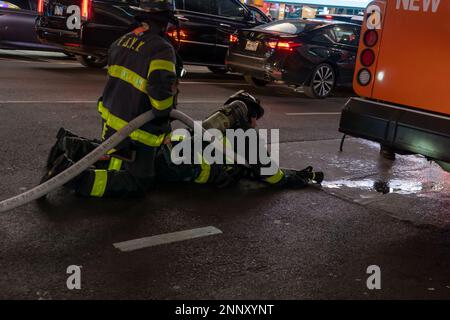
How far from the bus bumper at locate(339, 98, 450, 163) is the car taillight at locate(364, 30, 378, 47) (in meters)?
0.49

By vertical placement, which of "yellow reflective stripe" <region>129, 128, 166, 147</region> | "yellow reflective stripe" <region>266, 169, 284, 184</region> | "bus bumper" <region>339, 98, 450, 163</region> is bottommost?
"yellow reflective stripe" <region>266, 169, 284, 184</region>

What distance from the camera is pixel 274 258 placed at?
3686 millimetres

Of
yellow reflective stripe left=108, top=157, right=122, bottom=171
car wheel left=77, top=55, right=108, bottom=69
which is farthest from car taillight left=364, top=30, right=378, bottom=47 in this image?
car wheel left=77, top=55, right=108, bottom=69

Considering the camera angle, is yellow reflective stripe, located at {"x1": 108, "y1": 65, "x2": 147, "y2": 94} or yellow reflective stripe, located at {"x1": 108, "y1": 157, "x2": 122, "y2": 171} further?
yellow reflective stripe, located at {"x1": 108, "y1": 157, "x2": 122, "y2": 171}

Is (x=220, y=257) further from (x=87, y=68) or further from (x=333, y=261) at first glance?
(x=87, y=68)

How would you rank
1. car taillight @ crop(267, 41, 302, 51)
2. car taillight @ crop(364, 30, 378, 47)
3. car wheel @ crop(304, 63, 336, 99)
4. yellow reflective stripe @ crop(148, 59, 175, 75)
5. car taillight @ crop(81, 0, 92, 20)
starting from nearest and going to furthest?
yellow reflective stripe @ crop(148, 59, 175, 75) → car taillight @ crop(364, 30, 378, 47) → car taillight @ crop(267, 41, 302, 51) → car taillight @ crop(81, 0, 92, 20) → car wheel @ crop(304, 63, 336, 99)

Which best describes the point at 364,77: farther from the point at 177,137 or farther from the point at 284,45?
the point at 284,45

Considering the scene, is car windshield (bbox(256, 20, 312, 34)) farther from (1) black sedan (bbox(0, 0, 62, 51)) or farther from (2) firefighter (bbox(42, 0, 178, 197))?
(2) firefighter (bbox(42, 0, 178, 197))

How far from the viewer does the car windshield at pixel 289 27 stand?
35.9 feet

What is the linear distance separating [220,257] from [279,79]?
24.2 feet

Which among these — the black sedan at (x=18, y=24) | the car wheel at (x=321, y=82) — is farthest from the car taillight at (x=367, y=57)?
the black sedan at (x=18, y=24)

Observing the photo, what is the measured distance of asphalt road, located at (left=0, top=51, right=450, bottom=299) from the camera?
324cm

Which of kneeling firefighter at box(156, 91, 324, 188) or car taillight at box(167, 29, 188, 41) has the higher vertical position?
car taillight at box(167, 29, 188, 41)
